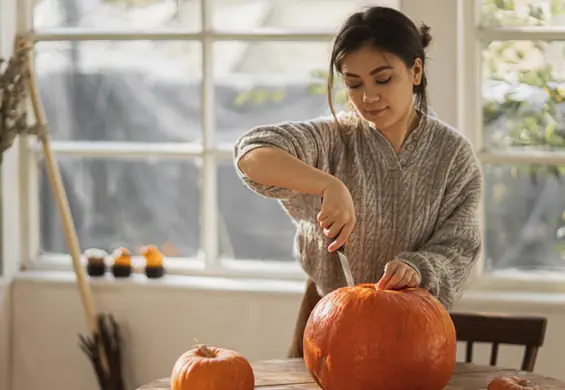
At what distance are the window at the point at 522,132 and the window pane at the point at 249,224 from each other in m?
0.59

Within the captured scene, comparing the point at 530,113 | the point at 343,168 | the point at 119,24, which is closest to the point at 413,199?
the point at 343,168

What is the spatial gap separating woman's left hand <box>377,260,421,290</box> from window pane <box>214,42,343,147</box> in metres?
1.16

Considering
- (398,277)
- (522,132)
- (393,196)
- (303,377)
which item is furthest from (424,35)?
(522,132)

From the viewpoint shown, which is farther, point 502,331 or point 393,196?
point 502,331

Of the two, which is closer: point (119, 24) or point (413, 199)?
point (413, 199)

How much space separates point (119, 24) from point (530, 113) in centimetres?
122

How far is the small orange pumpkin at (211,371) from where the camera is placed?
4.50 ft

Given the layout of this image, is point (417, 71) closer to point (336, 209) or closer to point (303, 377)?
point (336, 209)

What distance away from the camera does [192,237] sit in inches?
110

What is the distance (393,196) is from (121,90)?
127 centimetres

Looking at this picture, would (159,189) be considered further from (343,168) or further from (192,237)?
(343,168)

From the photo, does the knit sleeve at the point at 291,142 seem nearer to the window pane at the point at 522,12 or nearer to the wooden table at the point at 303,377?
the wooden table at the point at 303,377

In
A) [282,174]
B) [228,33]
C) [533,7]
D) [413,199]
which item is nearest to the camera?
[282,174]

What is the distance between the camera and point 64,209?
8.60 feet
